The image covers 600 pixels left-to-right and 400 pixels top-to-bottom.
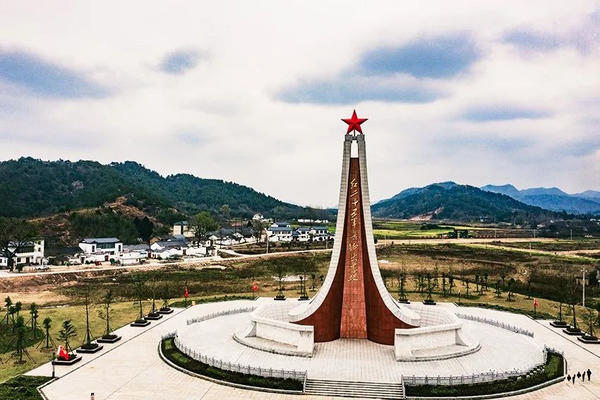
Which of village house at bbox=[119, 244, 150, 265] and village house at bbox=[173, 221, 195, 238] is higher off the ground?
village house at bbox=[173, 221, 195, 238]

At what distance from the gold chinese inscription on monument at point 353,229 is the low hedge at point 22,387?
53.9 feet

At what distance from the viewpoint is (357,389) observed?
21.7m

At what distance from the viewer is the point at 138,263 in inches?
2815

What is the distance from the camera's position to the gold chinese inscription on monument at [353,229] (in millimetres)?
28656

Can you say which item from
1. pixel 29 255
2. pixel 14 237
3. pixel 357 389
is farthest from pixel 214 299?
pixel 14 237

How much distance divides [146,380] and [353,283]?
40.0 ft

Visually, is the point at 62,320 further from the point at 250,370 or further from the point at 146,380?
the point at 250,370

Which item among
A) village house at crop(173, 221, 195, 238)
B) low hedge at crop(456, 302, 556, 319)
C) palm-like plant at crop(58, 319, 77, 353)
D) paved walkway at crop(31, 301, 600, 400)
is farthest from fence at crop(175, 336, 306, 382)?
village house at crop(173, 221, 195, 238)

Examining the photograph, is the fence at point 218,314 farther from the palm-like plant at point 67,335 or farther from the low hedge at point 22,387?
the low hedge at point 22,387

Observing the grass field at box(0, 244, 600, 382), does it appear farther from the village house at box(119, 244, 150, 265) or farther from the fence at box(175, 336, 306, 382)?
the village house at box(119, 244, 150, 265)

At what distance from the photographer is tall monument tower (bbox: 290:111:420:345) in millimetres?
27469

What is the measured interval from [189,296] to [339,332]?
72.5ft

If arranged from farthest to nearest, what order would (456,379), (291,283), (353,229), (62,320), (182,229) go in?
(182,229)
(291,283)
(62,320)
(353,229)
(456,379)

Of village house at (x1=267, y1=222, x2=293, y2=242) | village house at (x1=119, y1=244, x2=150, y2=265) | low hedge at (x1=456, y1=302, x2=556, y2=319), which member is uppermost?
village house at (x1=267, y1=222, x2=293, y2=242)
